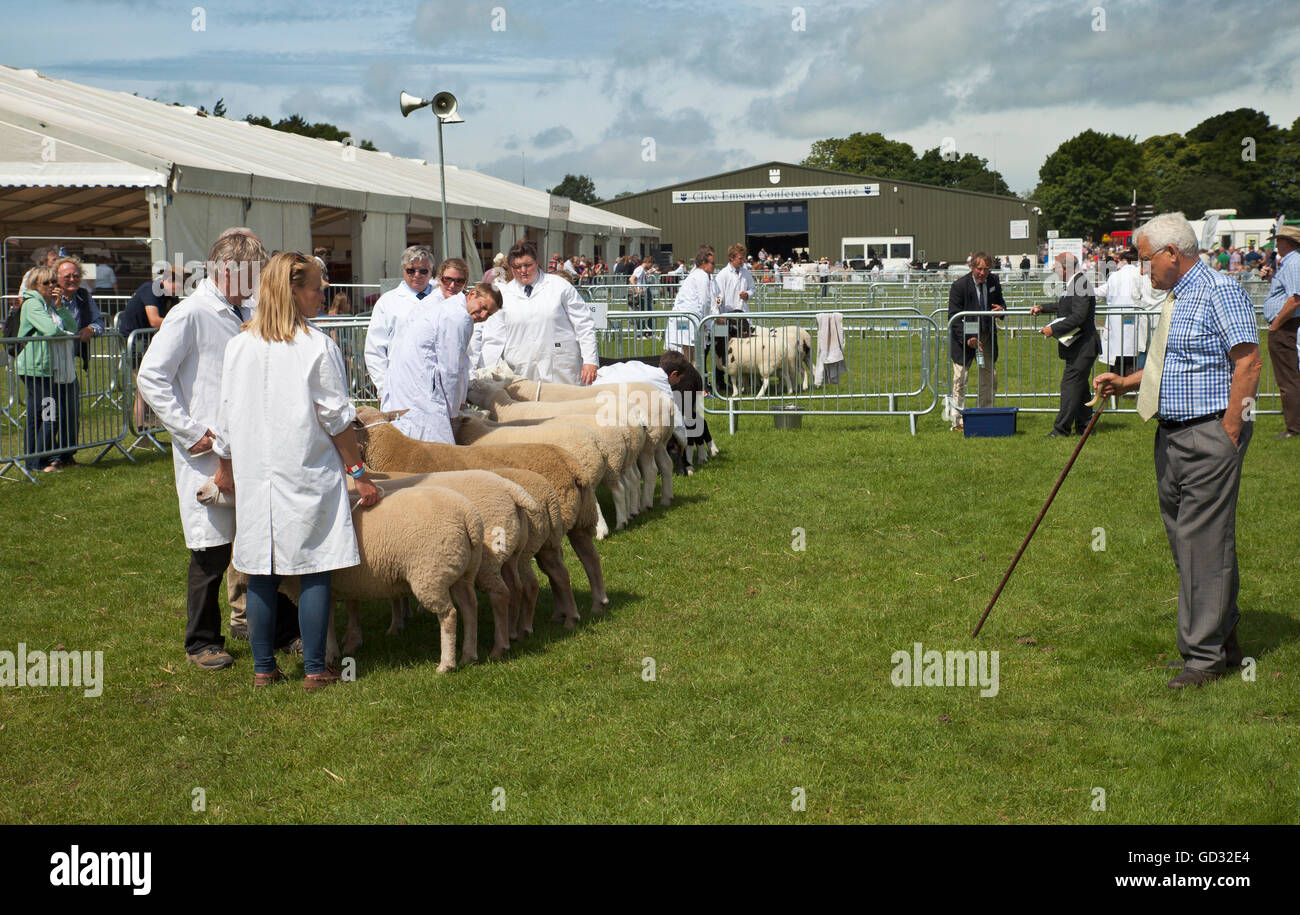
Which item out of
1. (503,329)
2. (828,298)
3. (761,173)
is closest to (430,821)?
(503,329)

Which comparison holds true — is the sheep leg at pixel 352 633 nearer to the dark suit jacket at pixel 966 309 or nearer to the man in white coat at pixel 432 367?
the man in white coat at pixel 432 367

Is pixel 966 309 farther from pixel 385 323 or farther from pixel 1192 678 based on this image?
pixel 1192 678

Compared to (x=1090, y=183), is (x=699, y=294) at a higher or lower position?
lower

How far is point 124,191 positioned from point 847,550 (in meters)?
17.8

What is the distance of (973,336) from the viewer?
45.4 ft

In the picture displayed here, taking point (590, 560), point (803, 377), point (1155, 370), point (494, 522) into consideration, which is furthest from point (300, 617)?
point (803, 377)

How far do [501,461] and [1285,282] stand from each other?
29.0 feet

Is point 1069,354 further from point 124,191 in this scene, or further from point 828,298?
point 828,298

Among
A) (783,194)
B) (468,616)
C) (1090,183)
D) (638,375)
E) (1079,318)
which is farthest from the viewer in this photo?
(1090,183)

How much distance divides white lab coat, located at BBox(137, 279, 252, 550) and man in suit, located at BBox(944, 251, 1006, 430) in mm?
9664

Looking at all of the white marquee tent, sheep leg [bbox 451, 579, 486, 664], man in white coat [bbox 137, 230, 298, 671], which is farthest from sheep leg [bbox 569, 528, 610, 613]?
the white marquee tent

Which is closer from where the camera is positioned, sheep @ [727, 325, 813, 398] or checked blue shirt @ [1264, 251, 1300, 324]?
checked blue shirt @ [1264, 251, 1300, 324]

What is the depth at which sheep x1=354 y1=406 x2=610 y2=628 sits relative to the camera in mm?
6738

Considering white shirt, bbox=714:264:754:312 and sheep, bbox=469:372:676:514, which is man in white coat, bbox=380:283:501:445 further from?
white shirt, bbox=714:264:754:312
